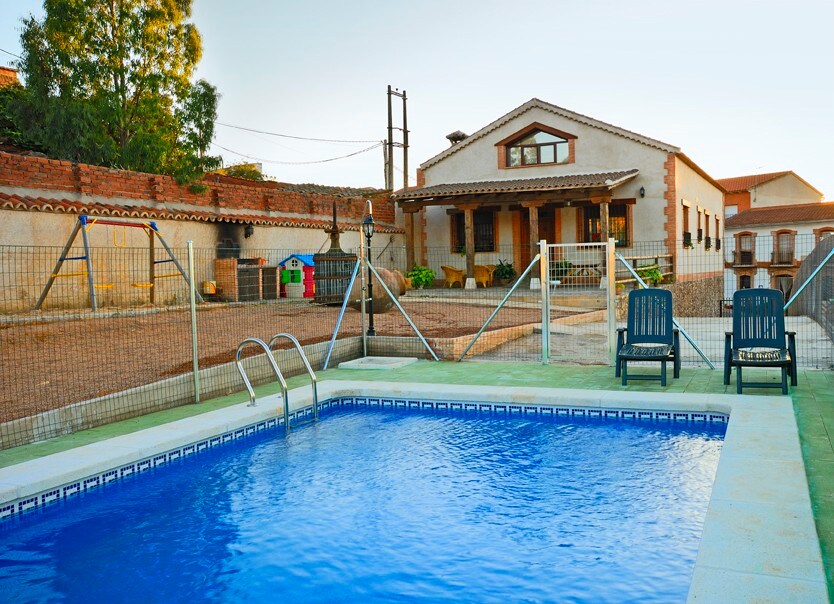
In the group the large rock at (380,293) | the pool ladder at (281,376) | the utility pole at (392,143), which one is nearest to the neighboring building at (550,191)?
the large rock at (380,293)

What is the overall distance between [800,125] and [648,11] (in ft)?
39.6

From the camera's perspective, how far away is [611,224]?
24.2 meters

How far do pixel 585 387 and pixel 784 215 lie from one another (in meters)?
43.0

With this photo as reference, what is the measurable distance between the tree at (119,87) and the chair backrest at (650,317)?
13.8 meters

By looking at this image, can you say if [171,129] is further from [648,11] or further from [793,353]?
[793,353]

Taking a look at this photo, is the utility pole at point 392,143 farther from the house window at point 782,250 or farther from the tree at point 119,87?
the house window at point 782,250

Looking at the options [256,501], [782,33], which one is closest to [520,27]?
[782,33]

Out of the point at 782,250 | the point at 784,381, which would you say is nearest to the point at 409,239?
the point at 784,381

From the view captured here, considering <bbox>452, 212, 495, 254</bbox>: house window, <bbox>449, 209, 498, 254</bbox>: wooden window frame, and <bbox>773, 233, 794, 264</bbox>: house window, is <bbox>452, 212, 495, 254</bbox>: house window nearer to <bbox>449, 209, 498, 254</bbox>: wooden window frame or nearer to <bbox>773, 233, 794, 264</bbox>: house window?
<bbox>449, 209, 498, 254</bbox>: wooden window frame

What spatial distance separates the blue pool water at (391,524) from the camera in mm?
3838

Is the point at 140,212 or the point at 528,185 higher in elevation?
the point at 528,185

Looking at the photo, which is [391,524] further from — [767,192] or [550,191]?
[767,192]

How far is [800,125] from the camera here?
2248 cm

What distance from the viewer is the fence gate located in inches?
367
